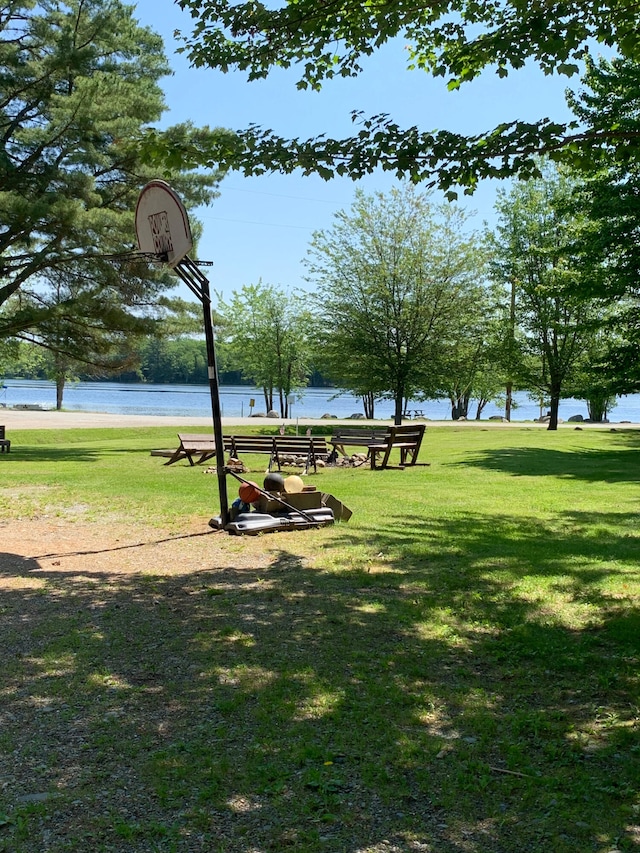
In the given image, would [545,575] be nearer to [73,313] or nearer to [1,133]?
[73,313]

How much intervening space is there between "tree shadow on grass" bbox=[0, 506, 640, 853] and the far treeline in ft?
11.2

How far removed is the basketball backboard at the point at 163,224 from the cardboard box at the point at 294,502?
2.97 meters

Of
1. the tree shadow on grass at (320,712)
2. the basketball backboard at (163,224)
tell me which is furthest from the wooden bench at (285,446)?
the tree shadow on grass at (320,712)

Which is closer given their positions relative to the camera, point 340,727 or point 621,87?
point 340,727

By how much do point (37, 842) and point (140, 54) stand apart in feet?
86.0

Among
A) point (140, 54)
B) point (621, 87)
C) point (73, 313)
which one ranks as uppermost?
point (140, 54)

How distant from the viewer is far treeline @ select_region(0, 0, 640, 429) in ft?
20.8

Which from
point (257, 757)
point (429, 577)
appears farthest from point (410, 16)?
point (257, 757)

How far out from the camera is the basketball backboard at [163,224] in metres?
8.05

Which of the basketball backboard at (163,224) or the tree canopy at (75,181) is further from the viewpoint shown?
the tree canopy at (75,181)

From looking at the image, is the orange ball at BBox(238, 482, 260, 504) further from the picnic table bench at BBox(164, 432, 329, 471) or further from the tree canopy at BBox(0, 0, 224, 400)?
the tree canopy at BBox(0, 0, 224, 400)

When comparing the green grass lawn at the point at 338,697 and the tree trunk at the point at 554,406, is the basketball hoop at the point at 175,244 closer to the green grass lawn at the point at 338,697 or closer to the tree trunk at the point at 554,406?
the green grass lawn at the point at 338,697

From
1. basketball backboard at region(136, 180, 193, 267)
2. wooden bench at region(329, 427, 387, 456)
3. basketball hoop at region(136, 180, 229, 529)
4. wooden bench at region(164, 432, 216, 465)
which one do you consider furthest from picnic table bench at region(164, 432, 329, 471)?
basketball backboard at region(136, 180, 193, 267)

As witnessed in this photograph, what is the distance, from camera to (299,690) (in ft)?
13.7
